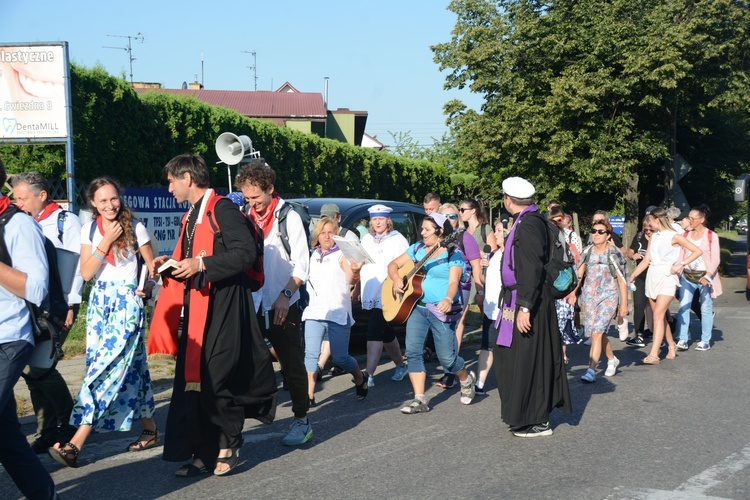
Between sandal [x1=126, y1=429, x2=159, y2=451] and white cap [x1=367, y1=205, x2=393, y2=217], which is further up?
white cap [x1=367, y1=205, x2=393, y2=217]

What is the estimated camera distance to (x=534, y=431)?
6.79 m

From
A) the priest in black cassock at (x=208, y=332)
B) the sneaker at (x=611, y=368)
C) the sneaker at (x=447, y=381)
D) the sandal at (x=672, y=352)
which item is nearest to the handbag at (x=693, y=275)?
the sandal at (x=672, y=352)

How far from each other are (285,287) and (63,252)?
1797 mm

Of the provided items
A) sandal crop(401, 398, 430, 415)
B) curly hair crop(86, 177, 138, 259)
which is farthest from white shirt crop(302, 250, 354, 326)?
curly hair crop(86, 177, 138, 259)

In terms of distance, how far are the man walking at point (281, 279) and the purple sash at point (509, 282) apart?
60.6 inches

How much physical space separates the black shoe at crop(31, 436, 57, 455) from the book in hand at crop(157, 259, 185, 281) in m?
1.79

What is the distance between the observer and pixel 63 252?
473 centimetres

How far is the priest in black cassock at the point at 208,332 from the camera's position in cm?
533

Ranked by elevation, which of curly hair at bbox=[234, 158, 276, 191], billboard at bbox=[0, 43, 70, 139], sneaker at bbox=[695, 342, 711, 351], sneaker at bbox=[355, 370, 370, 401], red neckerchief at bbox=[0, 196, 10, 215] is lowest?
sneaker at bbox=[695, 342, 711, 351]

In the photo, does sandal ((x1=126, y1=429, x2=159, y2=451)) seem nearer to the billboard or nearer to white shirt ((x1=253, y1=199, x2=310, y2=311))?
white shirt ((x1=253, y1=199, x2=310, y2=311))

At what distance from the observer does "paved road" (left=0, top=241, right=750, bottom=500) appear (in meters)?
5.34

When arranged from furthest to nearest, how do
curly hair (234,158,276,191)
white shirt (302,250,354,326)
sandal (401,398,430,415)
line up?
white shirt (302,250,354,326) → sandal (401,398,430,415) → curly hair (234,158,276,191)

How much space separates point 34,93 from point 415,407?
25.8ft

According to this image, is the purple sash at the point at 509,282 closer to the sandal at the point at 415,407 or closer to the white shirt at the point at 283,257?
the sandal at the point at 415,407
